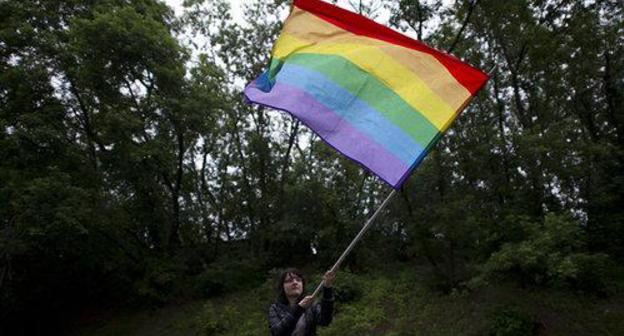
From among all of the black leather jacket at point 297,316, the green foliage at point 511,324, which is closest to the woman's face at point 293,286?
the black leather jacket at point 297,316

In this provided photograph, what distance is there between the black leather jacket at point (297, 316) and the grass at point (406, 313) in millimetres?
7926

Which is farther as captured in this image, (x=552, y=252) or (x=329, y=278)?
(x=552, y=252)

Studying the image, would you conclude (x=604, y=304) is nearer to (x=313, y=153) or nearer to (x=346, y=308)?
(x=346, y=308)

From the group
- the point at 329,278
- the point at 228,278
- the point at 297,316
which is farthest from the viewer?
the point at 228,278

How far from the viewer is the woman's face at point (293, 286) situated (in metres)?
3.86

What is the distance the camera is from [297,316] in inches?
142

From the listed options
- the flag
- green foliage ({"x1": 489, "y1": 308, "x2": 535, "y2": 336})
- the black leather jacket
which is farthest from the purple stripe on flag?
green foliage ({"x1": 489, "y1": 308, "x2": 535, "y2": 336})

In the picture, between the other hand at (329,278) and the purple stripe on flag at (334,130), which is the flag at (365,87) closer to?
the purple stripe on flag at (334,130)

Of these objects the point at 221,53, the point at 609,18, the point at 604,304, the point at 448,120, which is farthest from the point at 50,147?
the point at 609,18

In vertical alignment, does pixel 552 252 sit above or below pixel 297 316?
above

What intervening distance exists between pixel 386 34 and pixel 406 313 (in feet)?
31.3

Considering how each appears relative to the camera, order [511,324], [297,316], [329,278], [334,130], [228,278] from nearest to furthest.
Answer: [297,316] < [329,278] < [334,130] < [511,324] < [228,278]

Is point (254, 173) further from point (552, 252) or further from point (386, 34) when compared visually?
point (386, 34)

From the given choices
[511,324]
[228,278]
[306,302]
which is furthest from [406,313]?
[306,302]
